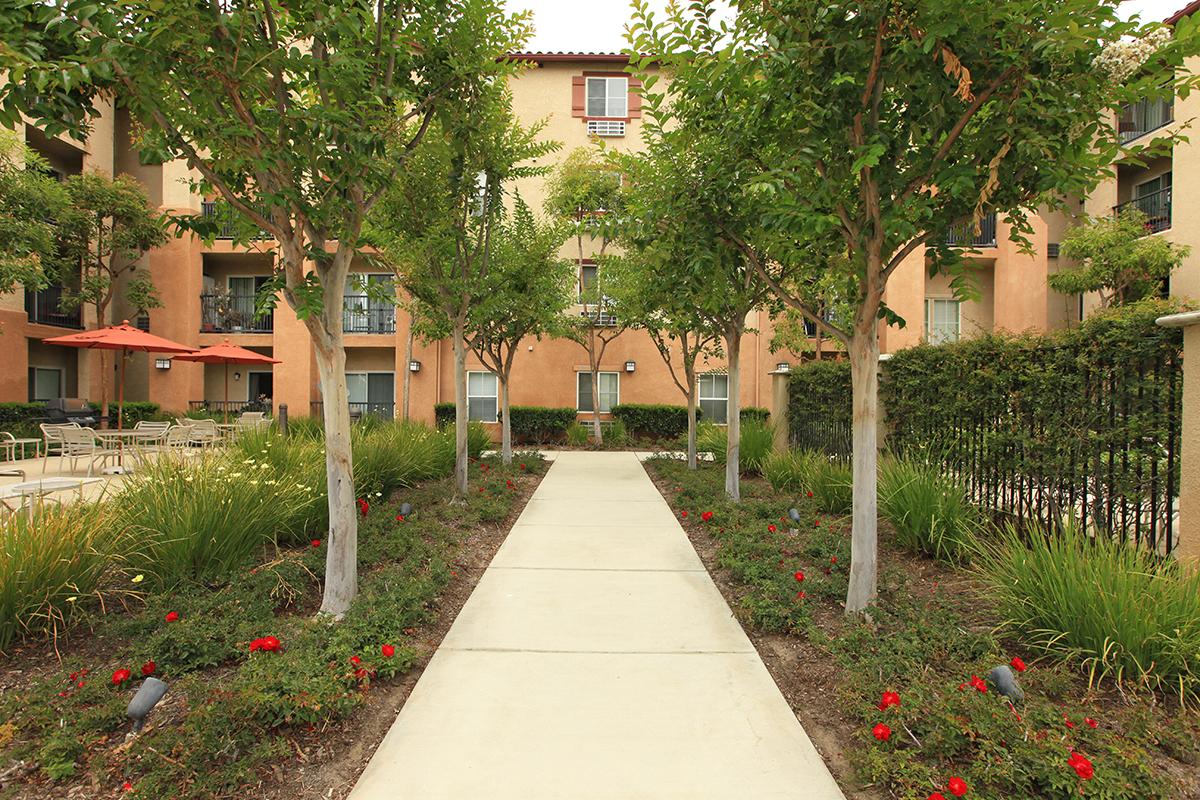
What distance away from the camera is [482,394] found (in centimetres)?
1941

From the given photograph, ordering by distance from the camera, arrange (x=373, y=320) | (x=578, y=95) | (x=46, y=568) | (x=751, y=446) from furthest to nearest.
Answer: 1. (x=373, y=320)
2. (x=578, y=95)
3. (x=751, y=446)
4. (x=46, y=568)

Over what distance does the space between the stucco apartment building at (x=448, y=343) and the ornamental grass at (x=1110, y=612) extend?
49.2 ft

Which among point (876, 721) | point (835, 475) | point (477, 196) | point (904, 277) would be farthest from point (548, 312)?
point (904, 277)

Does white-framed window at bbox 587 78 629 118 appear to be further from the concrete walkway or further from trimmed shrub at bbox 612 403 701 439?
the concrete walkway

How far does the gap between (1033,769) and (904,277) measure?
18.5m

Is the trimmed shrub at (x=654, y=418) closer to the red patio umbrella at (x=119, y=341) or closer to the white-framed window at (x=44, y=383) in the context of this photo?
the red patio umbrella at (x=119, y=341)

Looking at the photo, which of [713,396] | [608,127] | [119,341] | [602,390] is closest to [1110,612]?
[119,341]

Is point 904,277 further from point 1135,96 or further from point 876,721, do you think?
point 876,721

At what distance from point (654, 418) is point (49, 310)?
62.2ft

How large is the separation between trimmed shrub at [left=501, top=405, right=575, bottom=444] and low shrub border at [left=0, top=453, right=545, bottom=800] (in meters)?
12.7

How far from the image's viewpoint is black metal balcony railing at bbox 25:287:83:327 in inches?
690

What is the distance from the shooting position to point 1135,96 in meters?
3.27

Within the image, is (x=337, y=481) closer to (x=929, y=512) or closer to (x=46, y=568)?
(x=46, y=568)

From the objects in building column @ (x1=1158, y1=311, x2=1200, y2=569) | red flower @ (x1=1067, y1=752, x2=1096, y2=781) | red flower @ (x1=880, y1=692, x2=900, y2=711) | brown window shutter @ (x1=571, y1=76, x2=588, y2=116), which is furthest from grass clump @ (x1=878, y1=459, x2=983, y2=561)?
brown window shutter @ (x1=571, y1=76, x2=588, y2=116)
